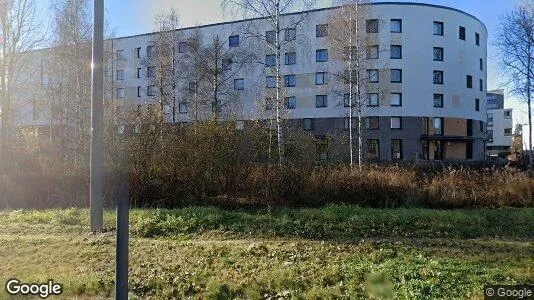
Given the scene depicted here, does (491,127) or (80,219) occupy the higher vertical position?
(491,127)

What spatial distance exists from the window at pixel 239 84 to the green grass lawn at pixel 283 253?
34.9 meters

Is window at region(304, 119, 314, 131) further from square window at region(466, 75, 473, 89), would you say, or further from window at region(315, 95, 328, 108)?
square window at region(466, 75, 473, 89)

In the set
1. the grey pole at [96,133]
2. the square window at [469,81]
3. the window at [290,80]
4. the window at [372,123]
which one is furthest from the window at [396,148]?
the grey pole at [96,133]

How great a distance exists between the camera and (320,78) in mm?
42969

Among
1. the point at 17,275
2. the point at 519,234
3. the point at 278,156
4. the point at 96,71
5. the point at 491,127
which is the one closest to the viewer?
the point at 17,275

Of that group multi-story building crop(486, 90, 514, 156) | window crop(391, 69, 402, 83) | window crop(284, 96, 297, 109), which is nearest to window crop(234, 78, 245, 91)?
window crop(284, 96, 297, 109)

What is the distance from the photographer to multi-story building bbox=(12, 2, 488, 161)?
4094 cm

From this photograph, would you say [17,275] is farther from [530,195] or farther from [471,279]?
[530,195]

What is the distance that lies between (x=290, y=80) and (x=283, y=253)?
38.7 m

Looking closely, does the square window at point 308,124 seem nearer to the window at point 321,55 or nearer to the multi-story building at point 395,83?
the multi-story building at point 395,83

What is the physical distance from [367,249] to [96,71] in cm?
669

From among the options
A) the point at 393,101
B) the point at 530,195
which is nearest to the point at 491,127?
the point at 393,101

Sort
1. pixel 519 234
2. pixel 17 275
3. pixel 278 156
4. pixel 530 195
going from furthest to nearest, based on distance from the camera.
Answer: pixel 278 156, pixel 530 195, pixel 519 234, pixel 17 275

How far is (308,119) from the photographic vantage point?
43.5m
